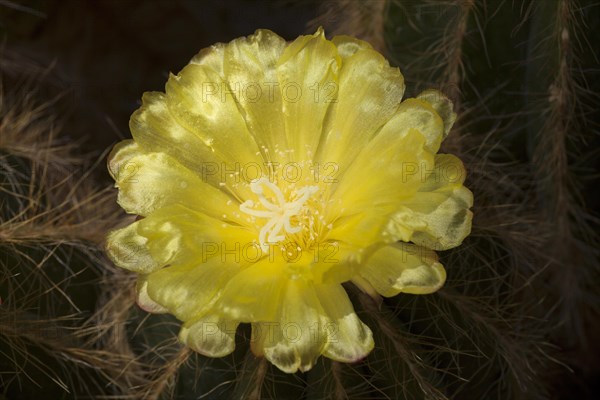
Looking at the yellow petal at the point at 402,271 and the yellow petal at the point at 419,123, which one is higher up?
the yellow petal at the point at 419,123

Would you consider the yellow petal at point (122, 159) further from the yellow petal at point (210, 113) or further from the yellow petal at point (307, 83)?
the yellow petal at point (307, 83)

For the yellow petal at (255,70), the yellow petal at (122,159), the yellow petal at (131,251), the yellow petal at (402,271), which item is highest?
the yellow petal at (255,70)

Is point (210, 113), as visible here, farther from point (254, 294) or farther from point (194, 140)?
point (254, 294)

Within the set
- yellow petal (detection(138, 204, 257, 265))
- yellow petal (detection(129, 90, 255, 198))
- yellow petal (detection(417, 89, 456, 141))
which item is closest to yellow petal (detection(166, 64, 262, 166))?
yellow petal (detection(129, 90, 255, 198))

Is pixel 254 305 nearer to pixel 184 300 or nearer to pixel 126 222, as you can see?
pixel 184 300

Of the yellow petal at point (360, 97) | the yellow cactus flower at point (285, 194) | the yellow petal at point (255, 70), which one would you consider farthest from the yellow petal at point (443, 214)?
the yellow petal at point (255, 70)
